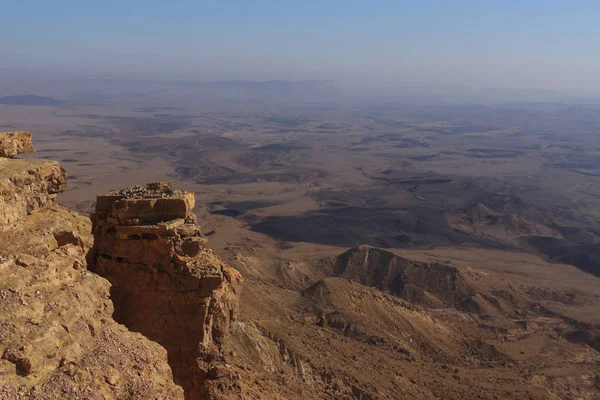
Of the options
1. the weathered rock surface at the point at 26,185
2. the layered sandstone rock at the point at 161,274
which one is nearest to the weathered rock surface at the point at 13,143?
the weathered rock surface at the point at 26,185

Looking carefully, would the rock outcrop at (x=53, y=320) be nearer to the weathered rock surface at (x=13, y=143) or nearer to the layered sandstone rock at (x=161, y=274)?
the weathered rock surface at (x=13, y=143)

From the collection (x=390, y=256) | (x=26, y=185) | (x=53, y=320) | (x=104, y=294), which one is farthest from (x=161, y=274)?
(x=390, y=256)

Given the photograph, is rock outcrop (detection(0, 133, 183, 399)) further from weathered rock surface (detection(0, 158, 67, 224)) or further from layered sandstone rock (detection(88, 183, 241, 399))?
layered sandstone rock (detection(88, 183, 241, 399))

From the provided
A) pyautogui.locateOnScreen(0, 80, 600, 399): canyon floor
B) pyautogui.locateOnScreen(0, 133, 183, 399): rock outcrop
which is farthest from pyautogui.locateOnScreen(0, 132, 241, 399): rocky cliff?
pyautogui.locateOnScreen(0, 80, 600, 399): canyon floor

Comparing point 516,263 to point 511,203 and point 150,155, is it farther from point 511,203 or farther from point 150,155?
point 150,155

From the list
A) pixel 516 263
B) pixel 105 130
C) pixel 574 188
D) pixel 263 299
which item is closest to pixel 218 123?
pixel 105 130
